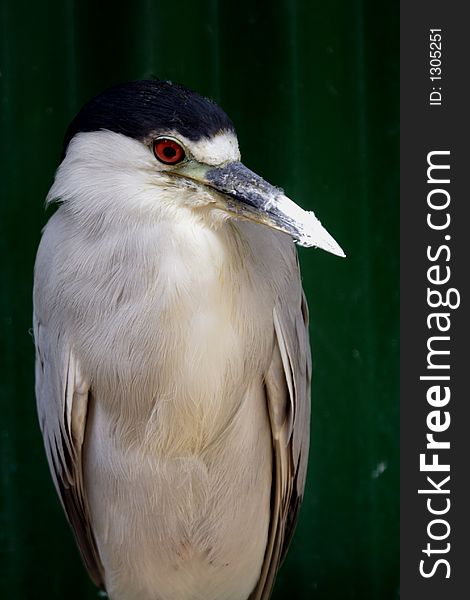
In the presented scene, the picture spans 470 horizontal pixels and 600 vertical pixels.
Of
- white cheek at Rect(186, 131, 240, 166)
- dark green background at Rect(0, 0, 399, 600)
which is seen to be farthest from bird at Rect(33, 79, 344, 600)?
dark green background at Rect(0, 0, 399, 600)

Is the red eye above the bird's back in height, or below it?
above

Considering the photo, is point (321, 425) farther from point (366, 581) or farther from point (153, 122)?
point (153, 122)

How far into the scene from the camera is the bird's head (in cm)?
156

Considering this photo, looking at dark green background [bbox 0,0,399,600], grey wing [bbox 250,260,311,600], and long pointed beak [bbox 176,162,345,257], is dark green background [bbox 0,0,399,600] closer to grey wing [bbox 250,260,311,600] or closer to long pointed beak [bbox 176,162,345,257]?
grey wing [bbox 250,260,311,600]

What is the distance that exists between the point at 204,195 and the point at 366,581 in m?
1.47

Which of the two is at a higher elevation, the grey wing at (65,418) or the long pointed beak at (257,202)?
the long pointed beak at (257,202)

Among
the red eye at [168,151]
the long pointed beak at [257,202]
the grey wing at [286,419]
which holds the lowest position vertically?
the grey wing at [286,419]

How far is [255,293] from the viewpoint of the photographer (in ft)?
5.75

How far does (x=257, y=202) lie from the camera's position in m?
1.56

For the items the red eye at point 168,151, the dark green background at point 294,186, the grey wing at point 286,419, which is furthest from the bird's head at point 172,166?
the dark green background at point 294,186

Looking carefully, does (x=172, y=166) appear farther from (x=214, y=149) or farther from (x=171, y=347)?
(x=171, y=347)

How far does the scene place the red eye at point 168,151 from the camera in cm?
158

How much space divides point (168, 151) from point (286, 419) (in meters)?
0.66

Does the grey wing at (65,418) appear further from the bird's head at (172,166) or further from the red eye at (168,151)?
the red eye at (168,151)
